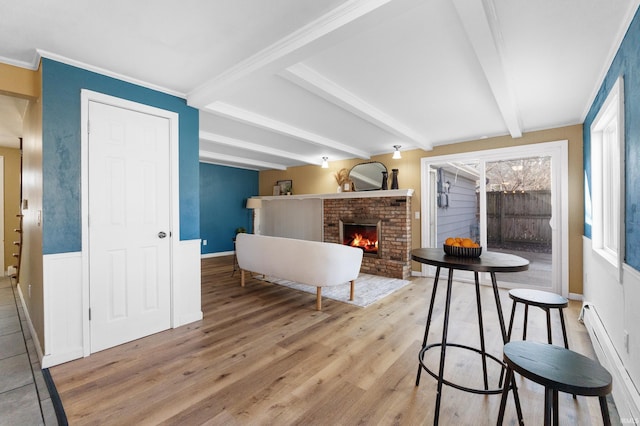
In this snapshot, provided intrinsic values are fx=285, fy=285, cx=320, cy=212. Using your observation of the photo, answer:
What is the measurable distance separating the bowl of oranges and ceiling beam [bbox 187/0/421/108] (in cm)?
140

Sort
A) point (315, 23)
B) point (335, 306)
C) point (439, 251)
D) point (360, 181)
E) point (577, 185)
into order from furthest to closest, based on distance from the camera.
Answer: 1. point (360, 181)
2. point (577, 185)
3. point (335, 306)
4. point (439, 251)
5. point (315, 23)

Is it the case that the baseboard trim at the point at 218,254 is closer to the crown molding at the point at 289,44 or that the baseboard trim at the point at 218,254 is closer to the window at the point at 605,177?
the crown molding at the point at 289,44

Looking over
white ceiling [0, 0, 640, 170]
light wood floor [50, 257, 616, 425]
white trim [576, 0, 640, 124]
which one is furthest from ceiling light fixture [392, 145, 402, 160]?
Answer: light wood floor [50, 257, 616, 425]

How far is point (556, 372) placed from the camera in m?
1.08

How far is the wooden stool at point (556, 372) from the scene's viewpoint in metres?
1.00

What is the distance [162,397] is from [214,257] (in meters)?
5.43

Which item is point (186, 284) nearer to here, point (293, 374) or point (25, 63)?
point (293, 374)

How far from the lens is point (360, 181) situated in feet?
19.8

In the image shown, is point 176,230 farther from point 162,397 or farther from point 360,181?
point 360,181

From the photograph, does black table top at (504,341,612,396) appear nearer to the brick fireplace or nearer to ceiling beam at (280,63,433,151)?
ceiling beam at (280,63,433,151)

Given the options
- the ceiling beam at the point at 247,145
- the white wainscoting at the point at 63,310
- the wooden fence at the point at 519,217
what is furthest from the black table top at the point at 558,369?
the ceiling beam at the point at 247,145

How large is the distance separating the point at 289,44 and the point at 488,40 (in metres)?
1.32

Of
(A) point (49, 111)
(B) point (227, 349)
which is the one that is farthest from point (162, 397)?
(A) point (49, 111)

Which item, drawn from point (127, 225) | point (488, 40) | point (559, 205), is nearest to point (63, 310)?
point (127, 225)
